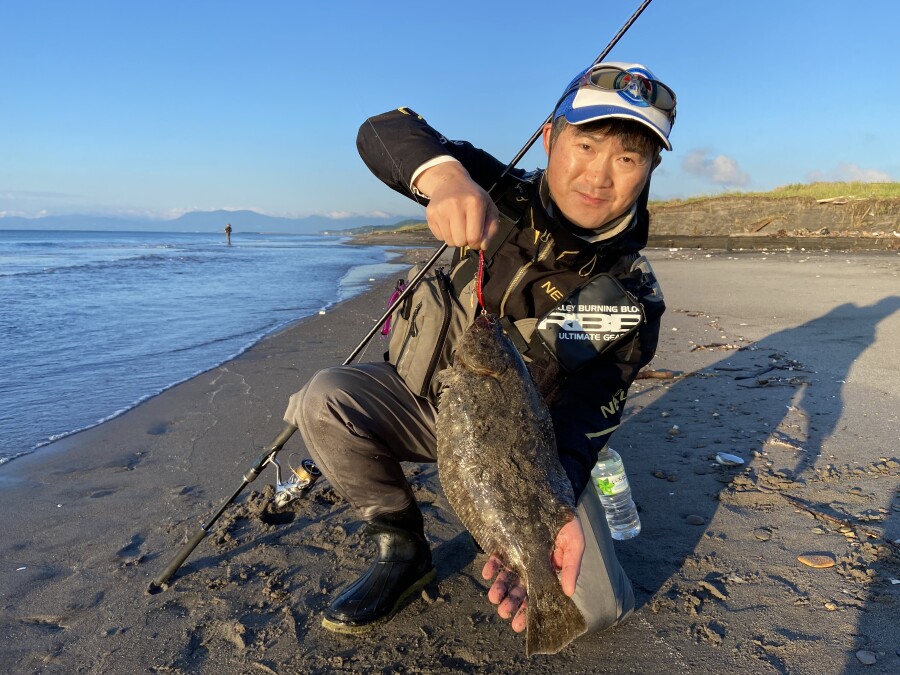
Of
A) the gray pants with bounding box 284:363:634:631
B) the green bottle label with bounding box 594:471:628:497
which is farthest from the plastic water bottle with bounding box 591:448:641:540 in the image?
the gray pants with bounding box 284:363:634:631

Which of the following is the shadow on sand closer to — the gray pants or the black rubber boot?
the gray pants

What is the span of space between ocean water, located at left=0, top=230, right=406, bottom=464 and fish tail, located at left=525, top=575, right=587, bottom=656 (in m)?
4.57

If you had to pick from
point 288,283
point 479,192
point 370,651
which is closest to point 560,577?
point 370,651

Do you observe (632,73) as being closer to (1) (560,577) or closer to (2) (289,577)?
(1) (560,577)

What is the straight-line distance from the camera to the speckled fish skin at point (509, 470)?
7.44ft

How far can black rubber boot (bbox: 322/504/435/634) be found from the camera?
2686 millimetres

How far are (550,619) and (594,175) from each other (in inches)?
83.5

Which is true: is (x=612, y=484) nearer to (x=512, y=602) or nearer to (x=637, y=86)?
(x=512, y=602)

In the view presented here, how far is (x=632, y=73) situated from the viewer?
293 cm

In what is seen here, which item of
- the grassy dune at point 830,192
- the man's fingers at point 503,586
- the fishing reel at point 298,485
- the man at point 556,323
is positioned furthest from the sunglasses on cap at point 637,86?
the grassy dune at point 830,192

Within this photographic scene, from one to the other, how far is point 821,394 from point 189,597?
5502 mm

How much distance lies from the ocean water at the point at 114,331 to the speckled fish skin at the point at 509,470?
4.29 m

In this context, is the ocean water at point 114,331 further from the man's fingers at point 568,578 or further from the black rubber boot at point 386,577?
the man's fingers at point 568,578

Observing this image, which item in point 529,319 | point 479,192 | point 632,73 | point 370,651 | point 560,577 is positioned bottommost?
point 370,651
